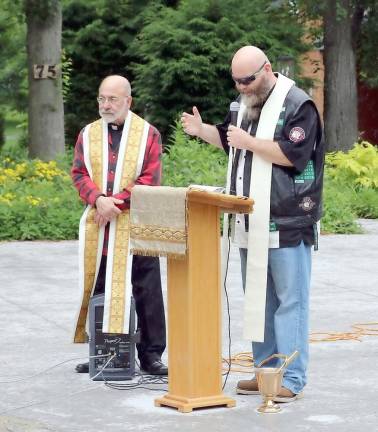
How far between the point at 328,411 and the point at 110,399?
4.15ft

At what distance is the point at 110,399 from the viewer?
7242 mm

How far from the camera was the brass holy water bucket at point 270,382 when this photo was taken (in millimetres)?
6805

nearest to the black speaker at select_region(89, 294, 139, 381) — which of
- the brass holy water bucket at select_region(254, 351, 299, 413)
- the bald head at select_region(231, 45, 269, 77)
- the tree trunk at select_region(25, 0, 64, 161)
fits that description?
the brass holy water bucket at select_region(254, 351, 299, 413)

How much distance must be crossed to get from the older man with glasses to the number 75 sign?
12.4m

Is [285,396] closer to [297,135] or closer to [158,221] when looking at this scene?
[158,221]

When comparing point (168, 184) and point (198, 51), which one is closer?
point (168, 184)

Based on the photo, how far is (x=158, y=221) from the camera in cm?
688

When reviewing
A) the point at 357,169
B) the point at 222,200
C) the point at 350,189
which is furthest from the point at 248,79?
the point at 357,169

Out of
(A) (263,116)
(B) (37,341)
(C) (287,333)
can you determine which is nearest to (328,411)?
(C) (287,333)

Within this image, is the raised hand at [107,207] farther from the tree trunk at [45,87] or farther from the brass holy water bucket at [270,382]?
the tree trunk at [45,87]

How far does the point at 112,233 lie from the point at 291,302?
1.31m

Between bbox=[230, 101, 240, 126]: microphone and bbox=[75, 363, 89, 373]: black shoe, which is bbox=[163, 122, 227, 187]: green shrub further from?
bbox=[230, 101, 240, 126]: microphone

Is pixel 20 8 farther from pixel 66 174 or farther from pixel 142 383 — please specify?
pixel 142 383

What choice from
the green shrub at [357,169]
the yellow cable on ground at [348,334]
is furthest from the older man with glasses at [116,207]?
the green shrub at [357,169]
